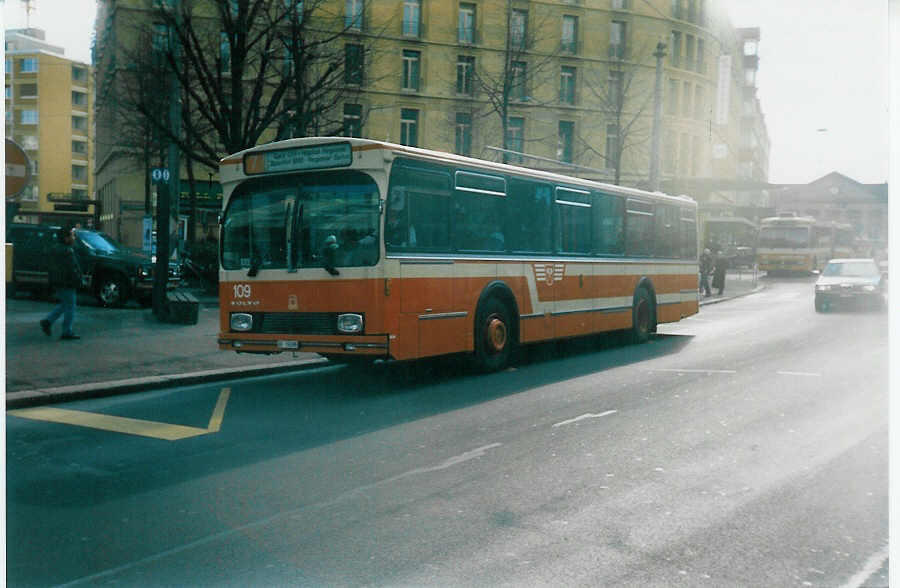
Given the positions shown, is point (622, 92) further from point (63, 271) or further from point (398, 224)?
point (398, 224)

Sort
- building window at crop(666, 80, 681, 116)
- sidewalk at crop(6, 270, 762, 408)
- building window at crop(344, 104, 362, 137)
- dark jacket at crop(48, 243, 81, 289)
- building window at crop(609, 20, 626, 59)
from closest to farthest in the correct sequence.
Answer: sidewalk at crop(6, 270, 762, 408)
dark jacket at crop(48, 243, 81, 289)
building window at crop(344, 104, 362, 137)
building window at crop(609, 20, 626, 59)
building window at crop(666, 80, 681, 116)

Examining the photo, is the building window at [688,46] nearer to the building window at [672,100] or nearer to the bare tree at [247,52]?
the bare tree at [247,52]

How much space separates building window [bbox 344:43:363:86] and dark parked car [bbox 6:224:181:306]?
237 inches

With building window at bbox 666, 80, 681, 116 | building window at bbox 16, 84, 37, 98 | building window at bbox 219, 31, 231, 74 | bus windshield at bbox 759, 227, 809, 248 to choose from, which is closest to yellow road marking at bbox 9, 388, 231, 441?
building window at bbox 16, 84, 37, 98

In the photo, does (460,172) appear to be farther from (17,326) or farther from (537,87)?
(537,87)

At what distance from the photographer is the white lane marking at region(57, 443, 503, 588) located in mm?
4243

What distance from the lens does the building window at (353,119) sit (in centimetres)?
2263

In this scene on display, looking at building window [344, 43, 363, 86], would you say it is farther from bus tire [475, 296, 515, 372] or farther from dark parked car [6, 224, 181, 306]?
bus tire [475, 296, 515, 372]

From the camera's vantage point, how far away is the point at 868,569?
427 centimetres

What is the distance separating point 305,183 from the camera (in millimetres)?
9828

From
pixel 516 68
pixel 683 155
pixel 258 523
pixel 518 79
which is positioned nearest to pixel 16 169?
pixel 258 523

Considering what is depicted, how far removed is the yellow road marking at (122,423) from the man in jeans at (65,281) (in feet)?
16.0

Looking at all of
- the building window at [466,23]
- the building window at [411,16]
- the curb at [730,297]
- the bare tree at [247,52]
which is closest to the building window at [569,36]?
the building window at [466,23]

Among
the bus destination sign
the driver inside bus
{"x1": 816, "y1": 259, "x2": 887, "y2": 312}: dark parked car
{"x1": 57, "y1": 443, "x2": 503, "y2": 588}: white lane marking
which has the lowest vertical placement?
{"x1": 57, "y1": 443, "x2": 503, "y2": 588}: white lane marking
